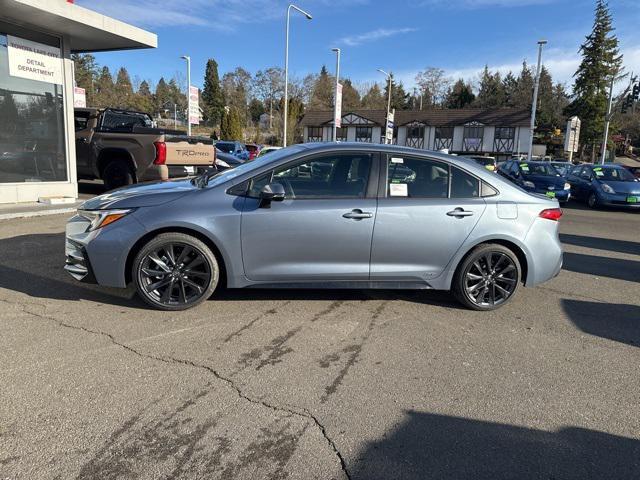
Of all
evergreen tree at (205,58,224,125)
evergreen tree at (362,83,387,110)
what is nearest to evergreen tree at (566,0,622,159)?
evergreen tree at (362,83,387,110)

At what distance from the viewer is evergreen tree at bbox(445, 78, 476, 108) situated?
84.6 m

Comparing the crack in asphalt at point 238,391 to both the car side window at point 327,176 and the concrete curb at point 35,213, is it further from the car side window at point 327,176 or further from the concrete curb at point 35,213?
the concrete curb at point 35,213

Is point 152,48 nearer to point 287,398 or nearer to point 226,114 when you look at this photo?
point 287,398

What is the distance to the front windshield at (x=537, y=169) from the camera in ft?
56.6

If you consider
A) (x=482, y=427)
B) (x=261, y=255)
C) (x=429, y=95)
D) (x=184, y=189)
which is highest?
(x=429, y=95)

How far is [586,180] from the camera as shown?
55.4ft

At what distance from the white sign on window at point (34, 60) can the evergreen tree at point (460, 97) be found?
271ft

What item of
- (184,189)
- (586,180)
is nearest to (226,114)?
(586,180)

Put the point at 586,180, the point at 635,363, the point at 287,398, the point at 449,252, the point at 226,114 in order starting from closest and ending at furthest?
the point at 287,398
the point at 635,363
the point at 449,252
the point at 586,180
the point at 226,114

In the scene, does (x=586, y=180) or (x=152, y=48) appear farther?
(x=586, y=180)

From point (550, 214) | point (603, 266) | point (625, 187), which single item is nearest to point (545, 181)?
point (625, 187)

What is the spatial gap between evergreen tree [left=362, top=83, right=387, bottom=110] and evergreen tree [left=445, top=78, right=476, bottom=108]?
12.5 metres

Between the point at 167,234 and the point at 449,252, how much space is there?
270 centimetres

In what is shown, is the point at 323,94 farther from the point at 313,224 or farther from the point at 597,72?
the point at 313,224
